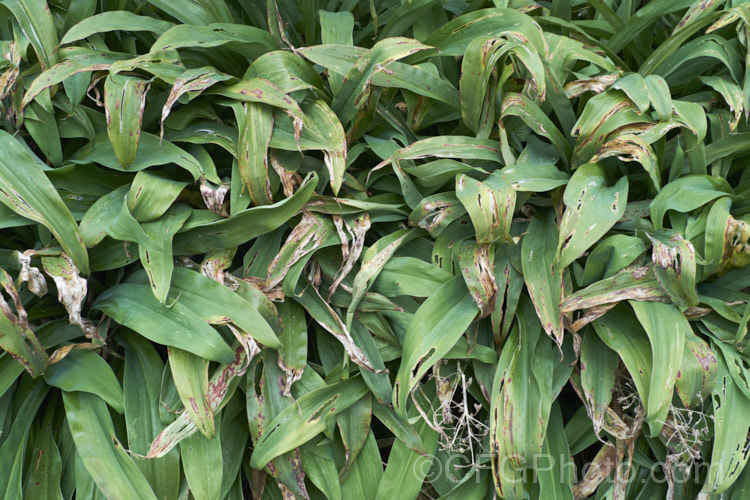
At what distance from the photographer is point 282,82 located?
1.21 meters

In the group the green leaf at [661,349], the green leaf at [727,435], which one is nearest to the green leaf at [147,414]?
the green leaf at [661,349]

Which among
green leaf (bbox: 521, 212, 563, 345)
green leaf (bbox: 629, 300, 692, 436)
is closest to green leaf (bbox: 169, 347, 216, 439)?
green leaf (bbox: 521, 212, 563, 345)

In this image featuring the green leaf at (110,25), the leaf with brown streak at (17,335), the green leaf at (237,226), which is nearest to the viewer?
the leaf with brown streak at (17,335)

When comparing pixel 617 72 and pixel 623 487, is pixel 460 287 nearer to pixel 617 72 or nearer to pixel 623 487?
pixel 623 487

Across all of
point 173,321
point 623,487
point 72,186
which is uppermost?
point 72,186

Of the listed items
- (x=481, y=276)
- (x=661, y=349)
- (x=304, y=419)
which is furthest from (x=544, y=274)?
(x=304, y=419)

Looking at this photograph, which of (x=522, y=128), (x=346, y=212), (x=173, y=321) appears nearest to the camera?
(x=173, y=321)

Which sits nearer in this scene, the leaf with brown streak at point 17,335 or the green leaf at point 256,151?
the leaf with brown streak at point 17,335

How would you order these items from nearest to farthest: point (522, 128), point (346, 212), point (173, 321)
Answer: point (173, 321) → point (346, 212) → point (522, 128)

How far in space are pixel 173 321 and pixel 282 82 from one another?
0.51 m

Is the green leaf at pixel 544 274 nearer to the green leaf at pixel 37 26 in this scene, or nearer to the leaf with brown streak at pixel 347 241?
the leaf with brown streak at pixel 347 241

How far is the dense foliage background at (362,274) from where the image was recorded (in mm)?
1061

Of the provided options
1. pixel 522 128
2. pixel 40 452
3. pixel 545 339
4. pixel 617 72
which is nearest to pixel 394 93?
pixel 522 128

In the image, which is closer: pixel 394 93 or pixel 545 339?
pixel 545 339
